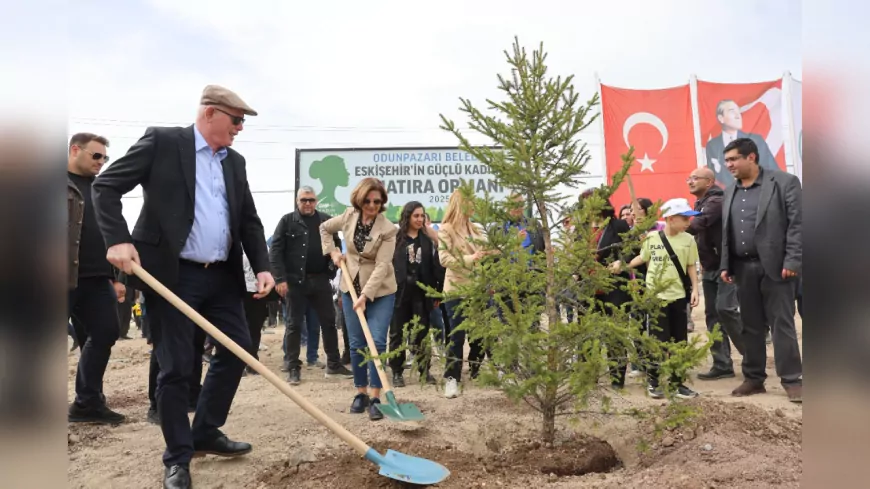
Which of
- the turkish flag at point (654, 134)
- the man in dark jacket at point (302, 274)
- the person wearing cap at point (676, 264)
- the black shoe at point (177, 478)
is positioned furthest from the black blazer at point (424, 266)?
the turkish flag at point (654, 134)

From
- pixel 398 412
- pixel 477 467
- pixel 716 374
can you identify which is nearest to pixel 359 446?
pixel 477 467

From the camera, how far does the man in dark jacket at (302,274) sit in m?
6.22

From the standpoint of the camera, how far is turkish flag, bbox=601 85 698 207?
12.6 m

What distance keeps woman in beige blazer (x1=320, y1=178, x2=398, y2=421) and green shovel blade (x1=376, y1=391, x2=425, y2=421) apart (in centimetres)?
35

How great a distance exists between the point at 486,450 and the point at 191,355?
71.5 inches

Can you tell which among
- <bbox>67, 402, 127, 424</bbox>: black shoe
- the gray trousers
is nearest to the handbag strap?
the gray trousers

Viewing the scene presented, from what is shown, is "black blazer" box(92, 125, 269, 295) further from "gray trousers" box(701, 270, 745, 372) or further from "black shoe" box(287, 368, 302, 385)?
"gray trousers" box(701, 270, 745, 372)

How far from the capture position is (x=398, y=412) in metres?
4.13

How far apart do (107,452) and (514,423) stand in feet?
8.74

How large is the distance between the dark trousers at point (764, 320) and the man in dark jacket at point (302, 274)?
13.1 feet

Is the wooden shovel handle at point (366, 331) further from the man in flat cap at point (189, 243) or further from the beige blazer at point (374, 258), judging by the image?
the man in flat cap at point (189, 243)

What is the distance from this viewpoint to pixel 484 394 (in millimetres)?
5141
